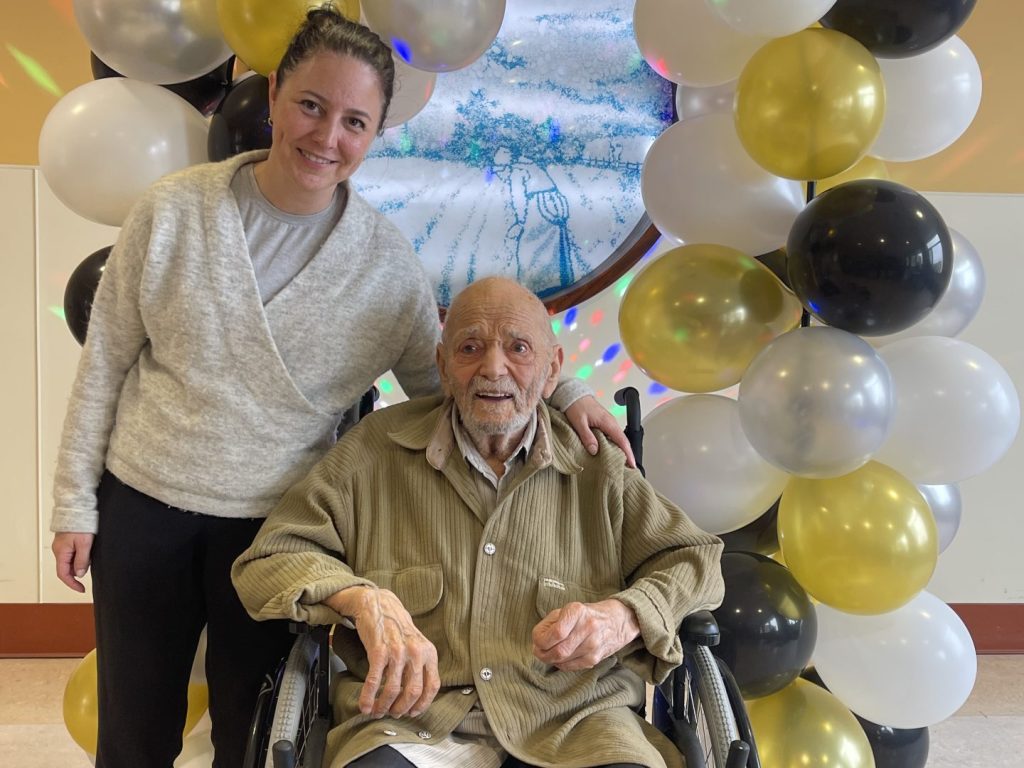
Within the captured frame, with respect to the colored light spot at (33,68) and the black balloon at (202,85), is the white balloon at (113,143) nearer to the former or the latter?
the black balloon at (202,85)

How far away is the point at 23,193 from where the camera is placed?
9.70 ft

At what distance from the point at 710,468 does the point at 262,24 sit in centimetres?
123

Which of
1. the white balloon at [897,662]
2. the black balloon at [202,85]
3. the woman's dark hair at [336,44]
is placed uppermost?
the woman's dark hair at [336,44]

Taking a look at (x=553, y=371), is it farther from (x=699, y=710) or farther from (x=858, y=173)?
(x=858, y=173)

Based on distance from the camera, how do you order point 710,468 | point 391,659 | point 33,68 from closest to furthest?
point 391,659 < point 710,468 < point 33,68

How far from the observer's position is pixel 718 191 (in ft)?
6.31

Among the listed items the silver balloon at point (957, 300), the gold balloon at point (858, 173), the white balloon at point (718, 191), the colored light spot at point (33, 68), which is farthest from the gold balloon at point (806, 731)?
the colored light spot at point (33, 68)

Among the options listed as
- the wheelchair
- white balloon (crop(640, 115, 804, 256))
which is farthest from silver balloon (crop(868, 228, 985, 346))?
the wheelchair

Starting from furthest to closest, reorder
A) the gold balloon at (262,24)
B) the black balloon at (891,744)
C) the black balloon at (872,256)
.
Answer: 1. the black balloon at (891,744)
2. the gold balloon at (262,24)
3. the black balloon at (872,256)

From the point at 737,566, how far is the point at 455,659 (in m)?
0.68

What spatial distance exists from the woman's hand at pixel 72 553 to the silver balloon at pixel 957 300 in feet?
5.12

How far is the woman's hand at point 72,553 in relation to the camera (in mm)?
1618

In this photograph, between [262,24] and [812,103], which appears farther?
[262,24]

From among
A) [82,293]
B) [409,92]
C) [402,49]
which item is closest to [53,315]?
[82,293]
